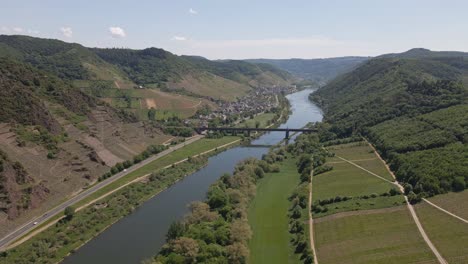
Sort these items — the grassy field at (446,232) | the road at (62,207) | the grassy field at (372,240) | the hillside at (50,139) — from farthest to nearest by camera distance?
the hillside at (50,139) < the road at (62,207) < the grassy field at (372,240) < the grassy field at (446,232)

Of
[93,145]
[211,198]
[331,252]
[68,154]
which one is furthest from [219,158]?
[331,252]

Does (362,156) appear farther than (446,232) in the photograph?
Yes

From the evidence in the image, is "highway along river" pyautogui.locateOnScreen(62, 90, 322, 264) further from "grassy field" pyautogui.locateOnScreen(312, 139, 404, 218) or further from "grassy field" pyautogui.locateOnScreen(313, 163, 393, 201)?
"grassy field" pyautogui.locateOnScreen(312, 139, 404, 218)

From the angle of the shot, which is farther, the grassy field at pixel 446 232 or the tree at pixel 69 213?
the tree at pixel 69 213

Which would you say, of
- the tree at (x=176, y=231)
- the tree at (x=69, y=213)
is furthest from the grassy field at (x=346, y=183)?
the tree at (x=69, y=213)

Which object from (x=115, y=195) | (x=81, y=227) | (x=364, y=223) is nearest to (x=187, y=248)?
(x=81, y=227)

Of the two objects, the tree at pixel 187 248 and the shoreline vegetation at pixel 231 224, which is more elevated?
the tree at pixel 187 248

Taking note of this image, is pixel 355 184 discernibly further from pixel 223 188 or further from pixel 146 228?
pixel 146 228

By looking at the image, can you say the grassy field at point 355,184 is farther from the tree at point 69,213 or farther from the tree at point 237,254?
the tree at point 69,213
